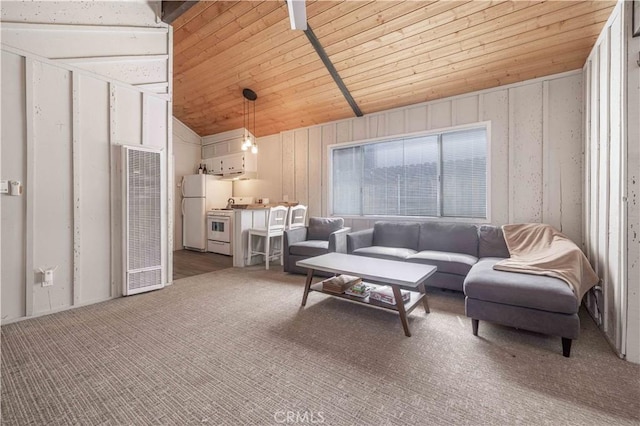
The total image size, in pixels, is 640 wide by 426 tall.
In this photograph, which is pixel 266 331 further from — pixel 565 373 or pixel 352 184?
pixel 352 184

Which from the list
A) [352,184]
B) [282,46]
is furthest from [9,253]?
[352,184]

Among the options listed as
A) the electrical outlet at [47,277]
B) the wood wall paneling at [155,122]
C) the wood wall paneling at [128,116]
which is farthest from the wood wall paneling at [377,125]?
the electrical outlet at [47,277]

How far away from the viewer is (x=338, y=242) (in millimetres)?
3762

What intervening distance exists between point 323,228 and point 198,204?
3160 millimetres

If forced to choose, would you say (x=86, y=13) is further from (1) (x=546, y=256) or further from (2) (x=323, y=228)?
(1) (x=546, y=256)

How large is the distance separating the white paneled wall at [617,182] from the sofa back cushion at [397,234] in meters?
1.79

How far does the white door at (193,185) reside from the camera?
595 centimetres

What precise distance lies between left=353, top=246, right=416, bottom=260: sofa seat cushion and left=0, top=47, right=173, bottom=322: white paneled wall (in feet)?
9.56

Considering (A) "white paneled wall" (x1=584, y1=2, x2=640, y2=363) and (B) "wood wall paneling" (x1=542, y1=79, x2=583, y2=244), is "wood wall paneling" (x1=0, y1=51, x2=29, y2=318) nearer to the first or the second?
(A) "white paneled wall" (x1=584, y1=2, x2=640, y2=363)

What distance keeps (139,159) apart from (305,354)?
9.34ft

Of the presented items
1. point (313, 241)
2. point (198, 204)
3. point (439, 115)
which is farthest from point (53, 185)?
point (439, 115)

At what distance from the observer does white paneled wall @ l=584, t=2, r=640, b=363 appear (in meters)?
1.81

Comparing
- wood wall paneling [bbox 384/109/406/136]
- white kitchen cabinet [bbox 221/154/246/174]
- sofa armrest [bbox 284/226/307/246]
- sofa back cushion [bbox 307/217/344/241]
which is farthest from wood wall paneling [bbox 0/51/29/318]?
wood wall paneling [bbox 384/109/406/136]

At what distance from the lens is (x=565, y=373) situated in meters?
1.69
